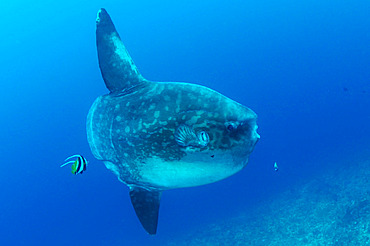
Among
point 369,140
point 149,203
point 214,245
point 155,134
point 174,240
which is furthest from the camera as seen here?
point 369,140

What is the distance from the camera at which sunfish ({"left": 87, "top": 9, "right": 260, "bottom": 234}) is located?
283 centimetres

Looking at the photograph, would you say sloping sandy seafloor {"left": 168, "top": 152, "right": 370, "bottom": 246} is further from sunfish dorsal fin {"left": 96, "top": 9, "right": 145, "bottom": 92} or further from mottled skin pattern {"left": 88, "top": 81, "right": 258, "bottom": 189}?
sunfish dorsal fin {"left": 96, "top": 9, "right": 145, "bottom": 92}

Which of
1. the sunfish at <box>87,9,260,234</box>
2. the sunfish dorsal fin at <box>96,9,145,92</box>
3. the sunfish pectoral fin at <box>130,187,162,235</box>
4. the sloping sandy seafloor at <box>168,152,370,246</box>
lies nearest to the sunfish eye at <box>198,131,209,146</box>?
the sunfish at <box>87,9,260,234</box>

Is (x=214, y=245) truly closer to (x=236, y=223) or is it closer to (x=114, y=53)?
(x=236, y=223)

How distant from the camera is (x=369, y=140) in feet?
86.1

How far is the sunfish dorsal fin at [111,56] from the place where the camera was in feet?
12.5

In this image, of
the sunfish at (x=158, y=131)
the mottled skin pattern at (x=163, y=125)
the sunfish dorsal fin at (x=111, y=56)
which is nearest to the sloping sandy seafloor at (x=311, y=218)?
the sunfish at (x=158, y=131)

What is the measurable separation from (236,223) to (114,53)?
1638cm

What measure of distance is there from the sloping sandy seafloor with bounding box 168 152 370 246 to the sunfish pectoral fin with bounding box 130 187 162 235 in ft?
32.8

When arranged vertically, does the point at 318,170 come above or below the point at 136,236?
above

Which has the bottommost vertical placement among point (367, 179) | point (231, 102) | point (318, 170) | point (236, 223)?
point (231, 102)

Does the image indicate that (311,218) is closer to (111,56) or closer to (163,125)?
(111,56)

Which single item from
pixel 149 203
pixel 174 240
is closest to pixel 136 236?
pixel 174 240

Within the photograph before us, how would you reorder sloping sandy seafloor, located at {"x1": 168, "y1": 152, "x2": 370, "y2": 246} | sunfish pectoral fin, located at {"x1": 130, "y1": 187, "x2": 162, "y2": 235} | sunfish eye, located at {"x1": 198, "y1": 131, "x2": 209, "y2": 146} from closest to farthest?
sunfish eye, located at {"x1": 198, "y1": 131, "x2": 209, "y2": 146} → sunfish pectoral fin, located at {"x1": 130, "y1": 187, "x2": 162, "y2": 235} → sloping sandy seafloor, located at {"x1": 168, "y1": 152, "x2": 370, "y2": 246}
